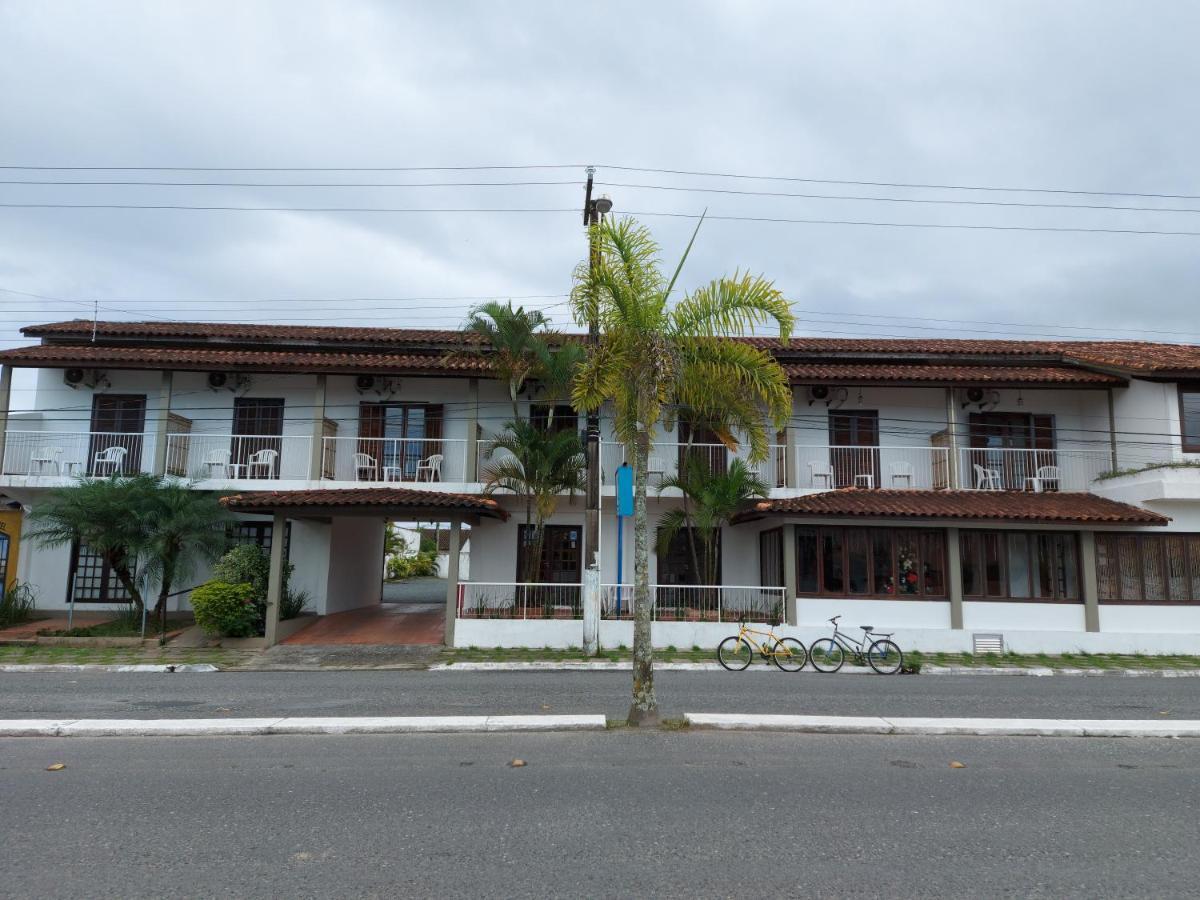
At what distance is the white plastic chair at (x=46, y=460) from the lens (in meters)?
19.2

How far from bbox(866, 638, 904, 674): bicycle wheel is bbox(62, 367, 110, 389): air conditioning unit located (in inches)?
752

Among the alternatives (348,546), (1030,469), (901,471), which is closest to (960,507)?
(901,471)

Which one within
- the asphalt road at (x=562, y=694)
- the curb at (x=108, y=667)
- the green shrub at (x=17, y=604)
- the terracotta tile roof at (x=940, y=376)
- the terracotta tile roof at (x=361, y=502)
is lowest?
the curb at (x=108, y=667)

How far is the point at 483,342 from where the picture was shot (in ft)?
63.9

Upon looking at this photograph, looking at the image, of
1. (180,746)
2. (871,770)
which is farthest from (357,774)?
(871,770)

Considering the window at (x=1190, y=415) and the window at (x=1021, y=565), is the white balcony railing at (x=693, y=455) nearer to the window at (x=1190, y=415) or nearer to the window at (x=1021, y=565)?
the window at (x=1021, y=565)

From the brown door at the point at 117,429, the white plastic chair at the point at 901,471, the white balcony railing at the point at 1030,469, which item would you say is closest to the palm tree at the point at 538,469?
the white plastic chair at the point at 901,471

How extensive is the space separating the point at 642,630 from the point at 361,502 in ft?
30.3

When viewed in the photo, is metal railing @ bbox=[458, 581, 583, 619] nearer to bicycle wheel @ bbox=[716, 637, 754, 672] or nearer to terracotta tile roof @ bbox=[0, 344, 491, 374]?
bicycle wheel @ bbox=[716, 637, 754, 672]

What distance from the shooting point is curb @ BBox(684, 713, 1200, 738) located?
880 centimetres

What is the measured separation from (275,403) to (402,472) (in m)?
3.87

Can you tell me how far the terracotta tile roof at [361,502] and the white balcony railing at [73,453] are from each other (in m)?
4.50

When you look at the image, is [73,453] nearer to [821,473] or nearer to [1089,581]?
[821,473]

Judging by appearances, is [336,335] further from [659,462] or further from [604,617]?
[604,617]
